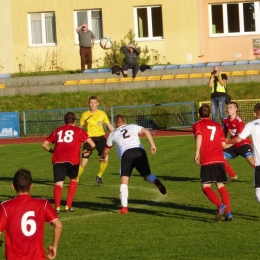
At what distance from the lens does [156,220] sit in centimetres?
1303

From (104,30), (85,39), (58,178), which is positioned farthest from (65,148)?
(104,30)

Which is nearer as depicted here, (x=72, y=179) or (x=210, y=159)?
(x=210, y=159)

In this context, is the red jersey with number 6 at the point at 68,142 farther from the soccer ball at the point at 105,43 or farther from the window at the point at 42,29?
the window at the point at 42,29

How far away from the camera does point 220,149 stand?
12656mm

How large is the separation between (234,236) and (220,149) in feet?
5.73

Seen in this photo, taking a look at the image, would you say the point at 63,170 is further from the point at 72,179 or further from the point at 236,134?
the point at 236,134

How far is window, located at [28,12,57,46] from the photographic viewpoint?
136 ft

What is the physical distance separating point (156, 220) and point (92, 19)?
95.3ft

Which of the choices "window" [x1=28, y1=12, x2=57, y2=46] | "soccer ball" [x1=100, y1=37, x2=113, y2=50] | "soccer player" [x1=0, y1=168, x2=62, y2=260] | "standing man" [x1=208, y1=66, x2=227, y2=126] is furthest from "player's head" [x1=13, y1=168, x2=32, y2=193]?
"window" [x1=28, y1=12, x2=57, y2=46]

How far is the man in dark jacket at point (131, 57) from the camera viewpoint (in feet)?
107

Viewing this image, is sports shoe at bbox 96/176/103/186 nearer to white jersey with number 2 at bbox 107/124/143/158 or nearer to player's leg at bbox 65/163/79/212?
player's leg at bbox 65/163/79/212

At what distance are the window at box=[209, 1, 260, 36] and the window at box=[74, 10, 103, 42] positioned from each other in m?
5.57

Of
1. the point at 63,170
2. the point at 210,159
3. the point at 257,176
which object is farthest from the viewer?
the point at 63,170

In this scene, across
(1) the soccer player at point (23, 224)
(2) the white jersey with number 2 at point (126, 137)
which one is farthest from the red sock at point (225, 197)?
(1) the soccer player at point (23, 224)
